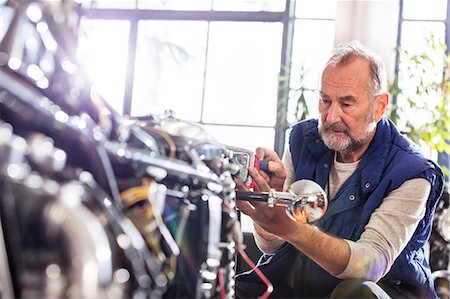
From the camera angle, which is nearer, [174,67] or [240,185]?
[240,185]

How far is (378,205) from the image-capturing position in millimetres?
1873

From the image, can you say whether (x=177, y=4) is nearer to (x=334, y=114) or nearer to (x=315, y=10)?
(x=315, y=10)

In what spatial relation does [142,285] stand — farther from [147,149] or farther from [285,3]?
[285,3]

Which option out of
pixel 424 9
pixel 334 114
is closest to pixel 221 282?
pixel 334 114

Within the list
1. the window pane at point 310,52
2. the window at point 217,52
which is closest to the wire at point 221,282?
the window pane at point 310,52

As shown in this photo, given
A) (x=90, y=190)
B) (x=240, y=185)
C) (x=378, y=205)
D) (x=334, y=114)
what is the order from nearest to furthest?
(x=90, y=190)
(x=240, y=185)
(x=378, y=205)
(x=334, y=114)

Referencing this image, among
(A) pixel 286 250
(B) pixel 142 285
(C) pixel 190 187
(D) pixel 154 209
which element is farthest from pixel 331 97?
(B) pixel 142 285

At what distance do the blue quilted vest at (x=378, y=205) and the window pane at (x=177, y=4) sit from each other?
2.98 metres

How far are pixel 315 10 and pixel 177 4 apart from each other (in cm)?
86

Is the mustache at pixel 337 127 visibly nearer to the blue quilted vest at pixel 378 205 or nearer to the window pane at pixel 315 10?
the blue quilted vest at pixel 378 205

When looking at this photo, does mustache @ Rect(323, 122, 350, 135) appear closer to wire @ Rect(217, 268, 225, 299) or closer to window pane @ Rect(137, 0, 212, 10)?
wire @ Rect(217, 268, 225, 299)

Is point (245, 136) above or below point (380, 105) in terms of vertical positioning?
below

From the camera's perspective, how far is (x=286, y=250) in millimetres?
1950

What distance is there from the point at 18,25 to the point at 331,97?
1285mm
